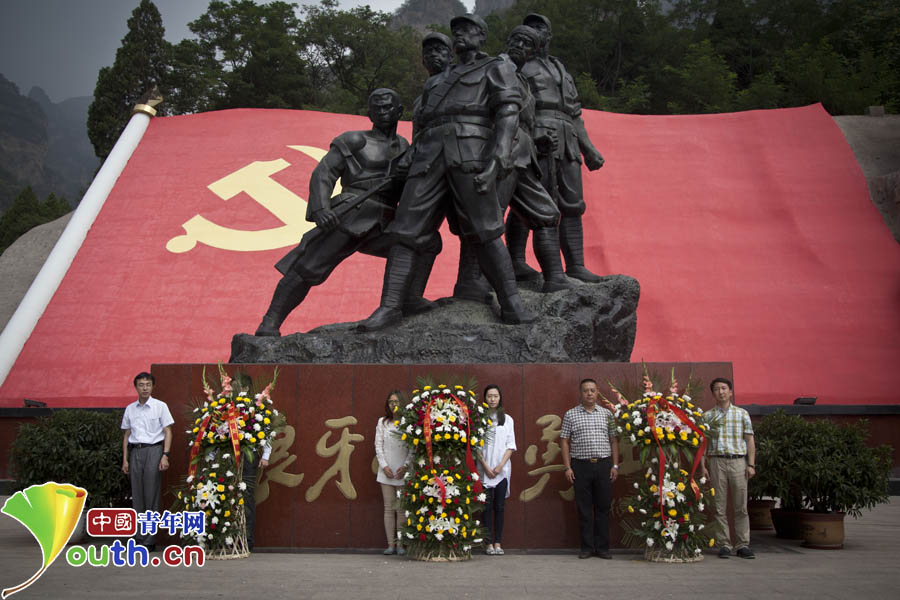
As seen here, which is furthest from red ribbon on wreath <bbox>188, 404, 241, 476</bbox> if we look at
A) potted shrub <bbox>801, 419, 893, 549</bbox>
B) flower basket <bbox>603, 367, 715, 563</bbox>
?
potted shrub <bbox>801, 419, 893, 549</bbox>

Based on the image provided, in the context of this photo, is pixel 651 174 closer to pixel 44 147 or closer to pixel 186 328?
pixel 186 328

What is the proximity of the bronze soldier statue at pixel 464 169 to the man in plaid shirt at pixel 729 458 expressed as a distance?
1344 millimetres

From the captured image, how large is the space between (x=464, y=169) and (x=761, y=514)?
343 cm

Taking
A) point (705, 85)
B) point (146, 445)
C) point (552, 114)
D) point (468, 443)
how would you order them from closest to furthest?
1. point (468, 443)
2. point (146, 445)
3. point (552, 114)
4. point (705, 85)

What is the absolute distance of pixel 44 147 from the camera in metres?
61.8

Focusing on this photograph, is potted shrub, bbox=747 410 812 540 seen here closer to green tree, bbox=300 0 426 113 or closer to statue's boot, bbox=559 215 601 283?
statue's boot, bbox=559 215 601 283

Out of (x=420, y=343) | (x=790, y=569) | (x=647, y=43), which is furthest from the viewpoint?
(x=647, y=43)

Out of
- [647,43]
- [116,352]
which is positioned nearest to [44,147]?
[647,43]

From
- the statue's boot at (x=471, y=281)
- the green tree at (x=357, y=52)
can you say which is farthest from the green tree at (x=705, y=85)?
the statue's boot at (x=471, y=281)

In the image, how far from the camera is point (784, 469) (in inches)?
205

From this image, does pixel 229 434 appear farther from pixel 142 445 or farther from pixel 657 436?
pixel 657 436

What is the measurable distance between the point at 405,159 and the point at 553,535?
9.02 ft

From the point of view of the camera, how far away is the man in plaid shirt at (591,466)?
445cm

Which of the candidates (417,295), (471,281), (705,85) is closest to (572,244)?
(471,281)
